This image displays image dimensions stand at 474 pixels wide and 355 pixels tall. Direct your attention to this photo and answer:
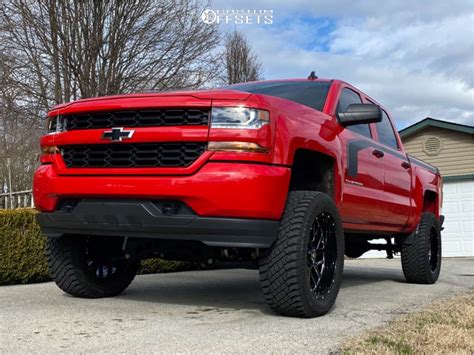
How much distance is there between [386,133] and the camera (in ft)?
21.4

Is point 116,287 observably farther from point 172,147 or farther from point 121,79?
point 121,79

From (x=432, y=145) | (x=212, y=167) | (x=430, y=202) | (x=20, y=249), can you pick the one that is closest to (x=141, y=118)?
(x=212, y=167)

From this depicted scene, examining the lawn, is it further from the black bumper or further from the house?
the house

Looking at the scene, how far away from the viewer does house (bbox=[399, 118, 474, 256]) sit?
15.4 m

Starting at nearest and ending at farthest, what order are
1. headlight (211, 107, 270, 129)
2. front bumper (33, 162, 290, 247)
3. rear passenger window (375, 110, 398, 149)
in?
front bumper (33, 162, 290, 247) → headlight (211, 107, 270, 129) → rear passenger window (375, 110, 398, 149)

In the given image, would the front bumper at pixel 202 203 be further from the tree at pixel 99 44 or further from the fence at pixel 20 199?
the tree at pixel 99 44

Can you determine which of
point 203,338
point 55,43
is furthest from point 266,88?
point 55,43

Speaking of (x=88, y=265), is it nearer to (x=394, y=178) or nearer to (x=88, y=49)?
(x=394, y=178)

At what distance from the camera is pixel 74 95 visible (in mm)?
12758

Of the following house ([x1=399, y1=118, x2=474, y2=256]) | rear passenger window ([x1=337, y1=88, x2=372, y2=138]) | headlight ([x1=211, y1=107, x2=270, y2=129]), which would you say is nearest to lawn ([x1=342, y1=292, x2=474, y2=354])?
headlight ([x1=211, y1=107, x2=270, y2=129])

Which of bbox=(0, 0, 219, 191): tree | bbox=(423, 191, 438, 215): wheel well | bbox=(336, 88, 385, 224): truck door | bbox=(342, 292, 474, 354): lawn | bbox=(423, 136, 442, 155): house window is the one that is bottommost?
bbox=(342, 292, 474, 354): lawn

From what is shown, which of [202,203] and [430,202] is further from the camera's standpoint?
[430,202]

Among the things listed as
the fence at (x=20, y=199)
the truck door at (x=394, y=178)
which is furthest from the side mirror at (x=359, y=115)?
the fence at (x=20, y=199)

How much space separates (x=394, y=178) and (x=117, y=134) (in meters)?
3.23
